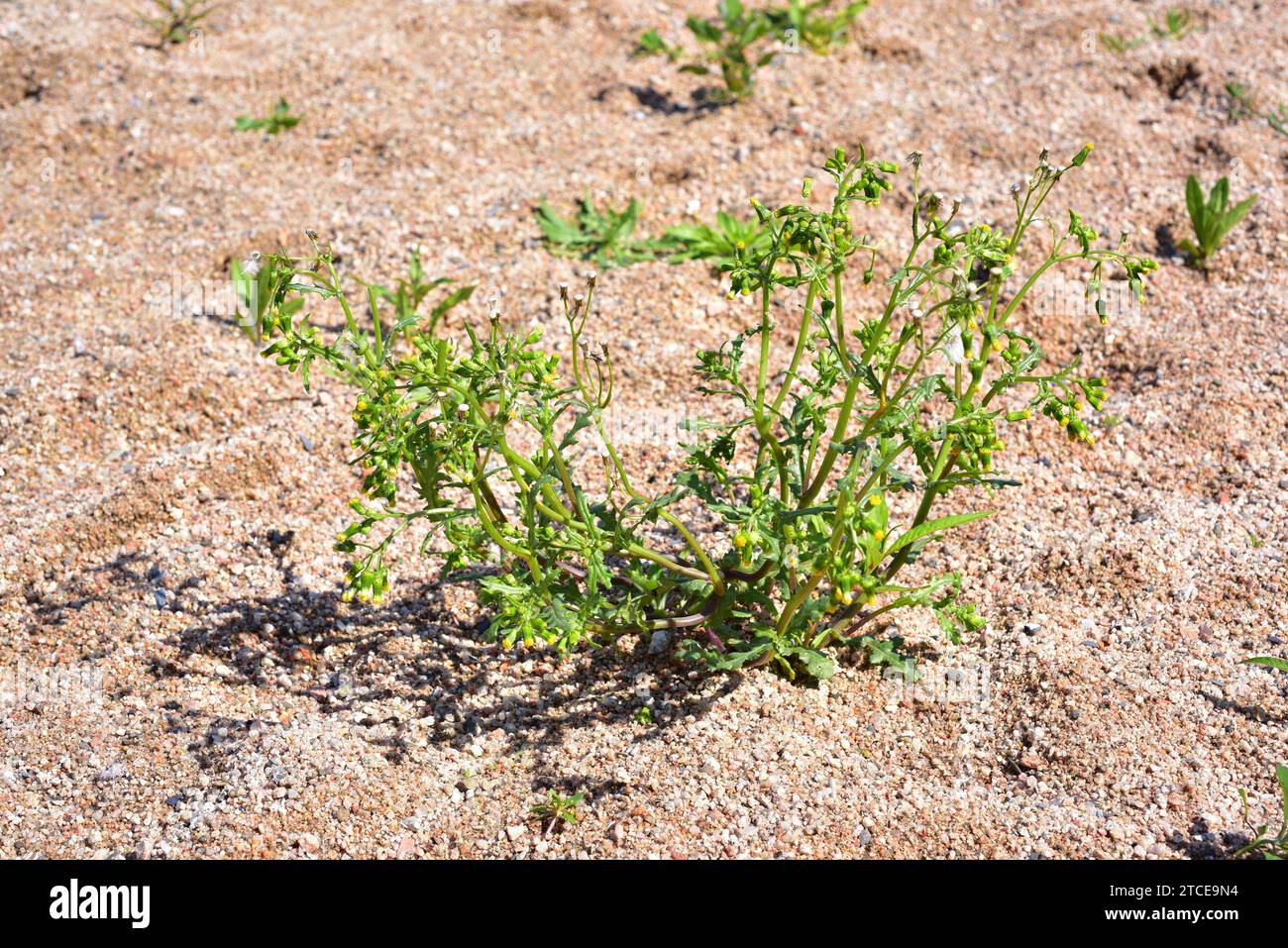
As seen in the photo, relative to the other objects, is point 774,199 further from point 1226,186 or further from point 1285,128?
point 1285,128

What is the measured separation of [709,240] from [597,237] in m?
0.42

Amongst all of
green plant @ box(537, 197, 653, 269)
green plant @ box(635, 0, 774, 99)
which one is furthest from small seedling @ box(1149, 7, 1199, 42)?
green plant @ box(537, 197, 653, 269)

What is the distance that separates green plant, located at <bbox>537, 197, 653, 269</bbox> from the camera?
14.3 ft

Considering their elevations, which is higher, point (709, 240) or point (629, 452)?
point (709, 240)

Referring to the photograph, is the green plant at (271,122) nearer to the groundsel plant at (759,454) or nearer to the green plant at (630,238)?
the green plant at (630,238)

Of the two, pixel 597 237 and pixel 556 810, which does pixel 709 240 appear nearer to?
pixel 597 237

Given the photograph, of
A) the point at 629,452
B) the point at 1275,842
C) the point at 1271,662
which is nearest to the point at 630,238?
the point at 629,452

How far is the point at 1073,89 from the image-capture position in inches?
203

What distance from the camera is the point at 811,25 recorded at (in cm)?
553

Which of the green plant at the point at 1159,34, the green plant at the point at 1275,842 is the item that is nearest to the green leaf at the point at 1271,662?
the green plant at the point at 1275,842

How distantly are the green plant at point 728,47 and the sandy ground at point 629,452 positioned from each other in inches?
5.1

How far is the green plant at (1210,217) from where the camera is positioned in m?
4.18

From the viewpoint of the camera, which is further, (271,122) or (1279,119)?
(271,122)
